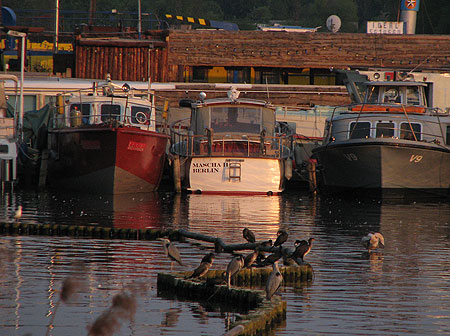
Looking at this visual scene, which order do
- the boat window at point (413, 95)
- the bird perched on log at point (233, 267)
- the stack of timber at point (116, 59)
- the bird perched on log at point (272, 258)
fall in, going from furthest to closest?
1. the stack of timber at point (116, 59)
2. the boat window at point (413, 95)
3. the bird perched on log at point (272, 258)
4. the bird perched on log at point (233, 267)

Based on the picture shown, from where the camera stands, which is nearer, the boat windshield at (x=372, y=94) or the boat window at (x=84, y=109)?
the boat window at (x=84, y=109)

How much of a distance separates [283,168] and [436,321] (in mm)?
19588

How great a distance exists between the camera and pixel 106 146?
99.2ft

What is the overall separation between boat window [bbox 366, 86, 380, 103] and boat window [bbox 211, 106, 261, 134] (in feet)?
17.1

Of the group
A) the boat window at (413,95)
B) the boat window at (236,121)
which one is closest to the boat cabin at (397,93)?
the boat window at (413,95)

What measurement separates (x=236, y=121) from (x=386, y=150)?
17.3 ft

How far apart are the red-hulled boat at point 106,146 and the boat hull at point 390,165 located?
20.1 feet

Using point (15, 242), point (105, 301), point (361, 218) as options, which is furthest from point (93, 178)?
point (105, 301)

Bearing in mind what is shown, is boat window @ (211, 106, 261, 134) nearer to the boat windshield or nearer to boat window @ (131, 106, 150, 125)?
boat window @ (131, 106, 150, 125)

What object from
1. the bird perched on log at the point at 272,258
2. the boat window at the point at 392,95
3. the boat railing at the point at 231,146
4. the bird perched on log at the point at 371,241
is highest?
the boat window at the point at 392,95

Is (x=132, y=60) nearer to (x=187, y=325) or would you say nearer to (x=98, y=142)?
(x=98, y=142)

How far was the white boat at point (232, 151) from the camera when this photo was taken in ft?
102

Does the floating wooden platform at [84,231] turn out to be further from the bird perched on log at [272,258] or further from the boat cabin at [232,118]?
the boat cabin at [232,118]

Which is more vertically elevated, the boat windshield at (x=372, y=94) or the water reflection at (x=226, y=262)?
the boat windshield at (x=372, y=94)
